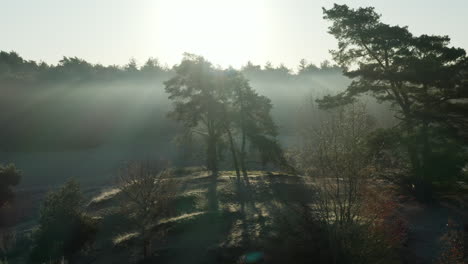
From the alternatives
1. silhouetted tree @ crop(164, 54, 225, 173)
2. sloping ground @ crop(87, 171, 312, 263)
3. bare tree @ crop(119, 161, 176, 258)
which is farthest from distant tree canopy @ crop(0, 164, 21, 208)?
bare tree @ crop(119, 161, 176, 258)

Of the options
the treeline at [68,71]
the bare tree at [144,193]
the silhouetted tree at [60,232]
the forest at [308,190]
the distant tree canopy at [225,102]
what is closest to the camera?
the forest at [308,190]

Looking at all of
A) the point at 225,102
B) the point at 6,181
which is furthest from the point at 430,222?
the point at 6,181

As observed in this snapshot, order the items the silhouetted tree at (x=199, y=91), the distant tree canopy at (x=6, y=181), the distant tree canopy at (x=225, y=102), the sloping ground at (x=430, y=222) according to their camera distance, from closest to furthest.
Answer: the sloping ground at (x=430, y=222) → the distant tree canopy at (x=225, y=102) → the silhouetted tree at (x=199, y=91) → the distant tree canopy at (x=6, y=181)

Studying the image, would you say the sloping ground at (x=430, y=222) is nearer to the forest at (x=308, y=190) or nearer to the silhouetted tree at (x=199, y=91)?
the forest at (x=308, y=190)

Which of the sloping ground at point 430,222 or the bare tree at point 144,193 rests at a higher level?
the bare tree at point 144,193

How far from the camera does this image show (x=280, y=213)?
2212cm

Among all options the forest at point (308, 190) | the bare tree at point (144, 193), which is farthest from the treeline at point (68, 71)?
the bare tree at point (144, 193)

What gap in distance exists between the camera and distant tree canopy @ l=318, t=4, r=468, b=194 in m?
21.5

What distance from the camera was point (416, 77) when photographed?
2175 centimetres

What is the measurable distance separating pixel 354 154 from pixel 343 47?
14.8m

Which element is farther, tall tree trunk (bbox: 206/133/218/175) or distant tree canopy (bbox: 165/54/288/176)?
tall tree trunk (bbox: 206/133/218/175)

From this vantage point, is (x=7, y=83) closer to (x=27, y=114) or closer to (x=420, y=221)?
(x=27, y=114)

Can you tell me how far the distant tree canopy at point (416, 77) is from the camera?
2155 centimetres

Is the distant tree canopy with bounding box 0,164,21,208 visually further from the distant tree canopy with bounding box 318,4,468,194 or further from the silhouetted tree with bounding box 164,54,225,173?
the distant tree canopy with bounding box 318,4,468,194
